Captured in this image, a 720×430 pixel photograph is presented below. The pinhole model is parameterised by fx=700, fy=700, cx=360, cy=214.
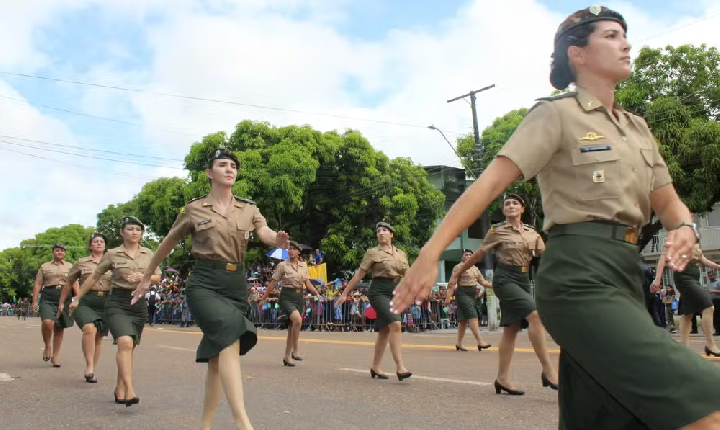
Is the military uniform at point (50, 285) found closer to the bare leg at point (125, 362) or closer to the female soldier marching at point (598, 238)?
the bare leg at point (125, 362)

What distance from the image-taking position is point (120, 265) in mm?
7742

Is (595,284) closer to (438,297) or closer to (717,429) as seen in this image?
(717,429)

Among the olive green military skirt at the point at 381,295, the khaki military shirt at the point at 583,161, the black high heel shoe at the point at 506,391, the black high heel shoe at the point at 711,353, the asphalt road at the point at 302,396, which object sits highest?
the khaki military shirt at the point at 583,161

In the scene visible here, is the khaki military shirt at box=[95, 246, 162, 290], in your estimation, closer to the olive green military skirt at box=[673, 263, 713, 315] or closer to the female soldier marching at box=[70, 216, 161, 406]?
the female soldier marching at box=[70, 216, 161, 406]

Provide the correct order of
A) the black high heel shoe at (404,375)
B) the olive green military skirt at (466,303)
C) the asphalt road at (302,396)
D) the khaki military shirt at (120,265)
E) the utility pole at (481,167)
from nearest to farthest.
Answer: the asphalt road at (302,396)
the khaki military shirt at (120,265)
the black high heel shoe at (404,375)
the olive green military skirt at (466,303)
the utility pole at (481,167)

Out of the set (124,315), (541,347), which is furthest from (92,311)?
(541,347)

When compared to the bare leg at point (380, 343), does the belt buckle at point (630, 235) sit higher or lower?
higher

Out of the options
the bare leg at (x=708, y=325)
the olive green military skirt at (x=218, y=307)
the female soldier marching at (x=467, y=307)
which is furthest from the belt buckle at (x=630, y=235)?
the female soldier marching at (x=467, y=307)

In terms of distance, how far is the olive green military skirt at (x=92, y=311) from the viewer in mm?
9117

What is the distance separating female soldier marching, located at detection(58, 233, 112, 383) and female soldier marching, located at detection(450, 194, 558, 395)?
481 centimetres

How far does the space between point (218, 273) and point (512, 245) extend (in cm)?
380

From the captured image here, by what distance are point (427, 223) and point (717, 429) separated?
110 feet

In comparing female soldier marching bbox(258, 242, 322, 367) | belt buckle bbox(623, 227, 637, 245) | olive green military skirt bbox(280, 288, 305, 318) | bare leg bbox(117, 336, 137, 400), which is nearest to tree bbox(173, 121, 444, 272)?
female soldier marching bbox(258, 242, 322, 367)

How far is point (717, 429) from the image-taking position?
201cm
